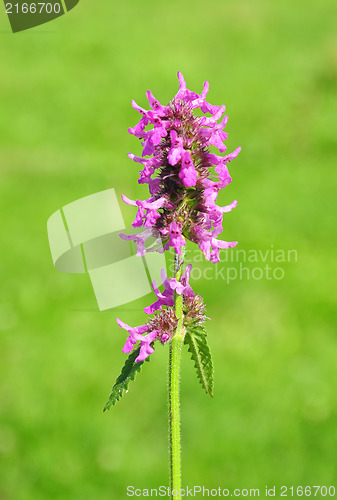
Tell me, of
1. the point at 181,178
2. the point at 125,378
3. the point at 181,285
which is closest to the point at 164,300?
the point at 181,285

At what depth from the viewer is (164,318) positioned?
2.22 meters

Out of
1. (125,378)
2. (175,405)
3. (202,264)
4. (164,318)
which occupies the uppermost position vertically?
(202,264)

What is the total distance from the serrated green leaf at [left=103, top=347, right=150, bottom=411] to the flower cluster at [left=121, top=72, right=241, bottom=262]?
385mm

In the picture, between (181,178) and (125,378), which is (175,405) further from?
(181,178)

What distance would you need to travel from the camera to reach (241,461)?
5914 mm

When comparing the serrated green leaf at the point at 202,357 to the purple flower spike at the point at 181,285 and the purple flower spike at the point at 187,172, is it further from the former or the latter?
the purple flower spike at the point at 187,172

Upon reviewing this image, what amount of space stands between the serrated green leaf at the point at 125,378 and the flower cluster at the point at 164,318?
7 cm

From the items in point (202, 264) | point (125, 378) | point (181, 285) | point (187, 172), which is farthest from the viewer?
point (202, 264)

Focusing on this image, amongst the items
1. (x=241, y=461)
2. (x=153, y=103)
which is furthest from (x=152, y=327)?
(x=241, y=461)

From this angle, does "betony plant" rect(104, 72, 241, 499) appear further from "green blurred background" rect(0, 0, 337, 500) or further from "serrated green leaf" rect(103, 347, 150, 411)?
"green blurred background" rect(0, 0, 337, 500)

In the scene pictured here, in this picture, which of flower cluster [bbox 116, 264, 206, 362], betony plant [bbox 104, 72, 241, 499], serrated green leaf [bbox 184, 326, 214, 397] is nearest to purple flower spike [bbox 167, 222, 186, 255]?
betony plant [bbox 104, 72, 241, 499]

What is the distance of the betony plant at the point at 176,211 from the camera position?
2053 millimetres

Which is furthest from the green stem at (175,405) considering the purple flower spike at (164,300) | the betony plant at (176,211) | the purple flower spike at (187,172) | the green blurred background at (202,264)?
the green blurred background at (202,264)

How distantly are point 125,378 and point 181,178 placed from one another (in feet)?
2.33
